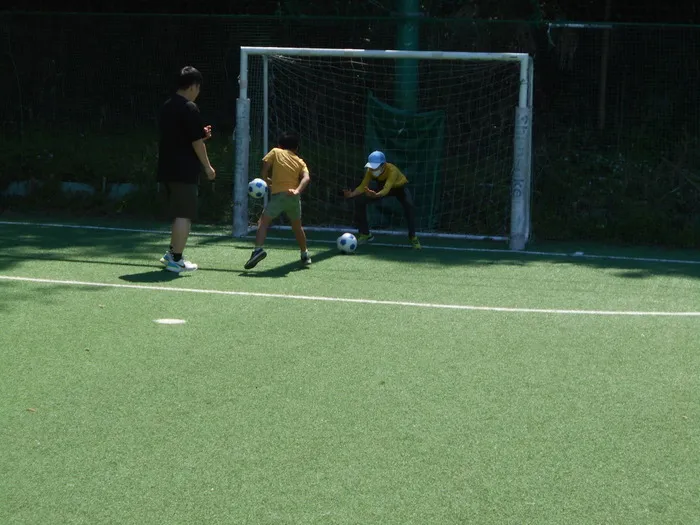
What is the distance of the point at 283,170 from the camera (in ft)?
37.1

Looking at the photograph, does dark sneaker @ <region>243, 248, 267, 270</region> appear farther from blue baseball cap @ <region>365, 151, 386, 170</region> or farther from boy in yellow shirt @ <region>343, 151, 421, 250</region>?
blue baseball cap @ <region>365, 151, 386, 170</region>

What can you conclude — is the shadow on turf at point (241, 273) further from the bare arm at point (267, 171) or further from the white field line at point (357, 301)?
the bare arm at point (267, 171)

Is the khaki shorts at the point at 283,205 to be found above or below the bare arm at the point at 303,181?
below

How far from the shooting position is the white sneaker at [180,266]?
10836 mm

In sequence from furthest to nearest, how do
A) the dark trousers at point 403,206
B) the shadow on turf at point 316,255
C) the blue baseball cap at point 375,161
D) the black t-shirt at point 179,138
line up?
the dark trousers at point 403,206 → the blue baseball cap at point 375,161 → the shadow on turf at point 316,255 → the black t-shirt at point 179,138

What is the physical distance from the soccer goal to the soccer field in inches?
134

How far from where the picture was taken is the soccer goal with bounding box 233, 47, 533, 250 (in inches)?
576

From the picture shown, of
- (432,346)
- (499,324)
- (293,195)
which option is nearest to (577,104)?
(293,195)

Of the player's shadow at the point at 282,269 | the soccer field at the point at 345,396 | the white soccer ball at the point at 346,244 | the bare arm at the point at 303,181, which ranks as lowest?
the soccer field at the point at 345,396

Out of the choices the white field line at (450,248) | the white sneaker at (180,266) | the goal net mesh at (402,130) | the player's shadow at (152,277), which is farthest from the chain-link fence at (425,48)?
the player's shadow at (152,277)

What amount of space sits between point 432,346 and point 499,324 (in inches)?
39.5

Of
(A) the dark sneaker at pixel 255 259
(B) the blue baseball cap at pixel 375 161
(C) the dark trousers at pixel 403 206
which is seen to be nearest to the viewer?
(A) the dark sneaker at pixel 255 259

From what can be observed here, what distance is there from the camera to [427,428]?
5895 millimetres

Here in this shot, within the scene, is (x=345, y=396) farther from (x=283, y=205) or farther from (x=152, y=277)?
(x=283, y=205)
